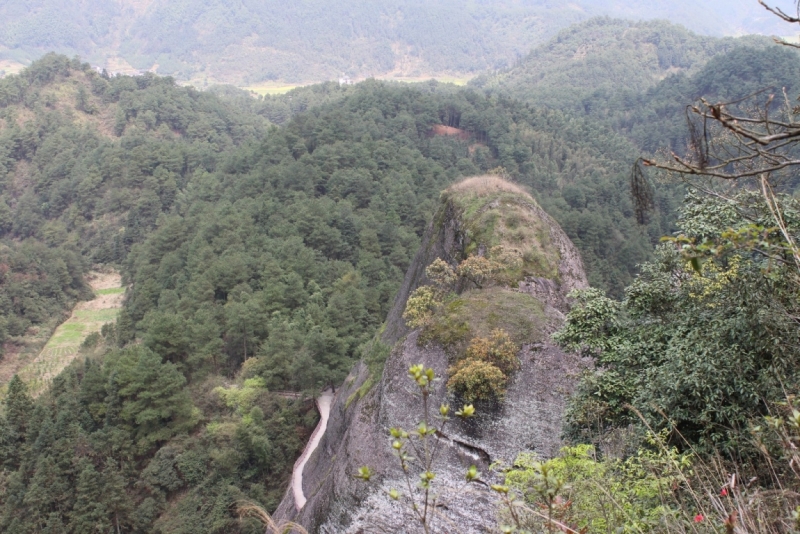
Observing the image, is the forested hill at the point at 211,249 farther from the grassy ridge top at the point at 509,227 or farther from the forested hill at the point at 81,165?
the grassy ridge top at the point at 509,227

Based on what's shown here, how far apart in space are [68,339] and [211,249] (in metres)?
16.3

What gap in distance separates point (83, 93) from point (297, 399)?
80509 mm

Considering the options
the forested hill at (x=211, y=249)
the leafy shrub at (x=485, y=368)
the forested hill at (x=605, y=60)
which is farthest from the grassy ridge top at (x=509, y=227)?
the forested hill at (x=605, y=60)

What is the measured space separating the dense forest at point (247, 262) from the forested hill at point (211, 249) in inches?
5.6

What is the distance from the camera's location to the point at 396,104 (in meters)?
69.6

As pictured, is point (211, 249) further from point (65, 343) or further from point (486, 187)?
point (486, 187)

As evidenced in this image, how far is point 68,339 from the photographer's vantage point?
4803 centimetres

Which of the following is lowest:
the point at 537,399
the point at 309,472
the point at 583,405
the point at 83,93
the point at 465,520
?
the point at 309,472

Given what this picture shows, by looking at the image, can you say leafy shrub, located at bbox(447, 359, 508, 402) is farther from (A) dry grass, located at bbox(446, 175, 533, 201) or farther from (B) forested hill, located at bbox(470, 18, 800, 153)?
(B) forested hill, located at bbox(470, 18, 800, 153)

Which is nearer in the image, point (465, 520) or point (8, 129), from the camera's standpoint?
point (465, 520)

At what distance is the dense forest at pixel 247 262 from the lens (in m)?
11.4

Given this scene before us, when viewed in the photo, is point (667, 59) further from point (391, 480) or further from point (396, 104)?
point (391, 480)

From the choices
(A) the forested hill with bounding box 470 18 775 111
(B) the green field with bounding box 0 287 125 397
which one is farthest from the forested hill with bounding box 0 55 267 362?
(A) the forested hill with bounding box 470 18 775 111

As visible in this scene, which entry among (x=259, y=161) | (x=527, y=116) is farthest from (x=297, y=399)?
(x=527, y=116)
